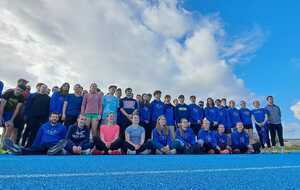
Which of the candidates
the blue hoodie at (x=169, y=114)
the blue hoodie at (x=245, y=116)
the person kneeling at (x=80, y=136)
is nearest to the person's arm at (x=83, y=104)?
the person kneeling at (x=80, y=136)

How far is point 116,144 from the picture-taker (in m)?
8.82

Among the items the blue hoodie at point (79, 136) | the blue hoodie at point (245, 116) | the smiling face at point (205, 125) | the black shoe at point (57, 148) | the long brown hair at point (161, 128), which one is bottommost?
the black shoe at point (57, 148)

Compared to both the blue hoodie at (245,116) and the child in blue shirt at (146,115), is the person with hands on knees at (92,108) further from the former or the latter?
the blue hoodie at (245,116)

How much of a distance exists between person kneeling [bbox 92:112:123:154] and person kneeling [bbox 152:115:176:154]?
1042 millimetres

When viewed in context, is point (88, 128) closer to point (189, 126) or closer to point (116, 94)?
point (116, 94)

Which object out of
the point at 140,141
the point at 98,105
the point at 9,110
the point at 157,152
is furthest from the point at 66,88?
the point at 157,152

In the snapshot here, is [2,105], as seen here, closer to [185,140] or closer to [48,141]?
[48,141]

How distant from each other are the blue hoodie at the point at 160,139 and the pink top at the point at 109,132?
43.6 inches

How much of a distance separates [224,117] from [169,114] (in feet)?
7.35

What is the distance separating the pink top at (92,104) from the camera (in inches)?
357

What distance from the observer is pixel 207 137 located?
1029cm

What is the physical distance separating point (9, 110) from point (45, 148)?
160cm

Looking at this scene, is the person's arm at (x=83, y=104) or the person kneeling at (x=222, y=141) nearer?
the person's arm at (x=83, y=104)

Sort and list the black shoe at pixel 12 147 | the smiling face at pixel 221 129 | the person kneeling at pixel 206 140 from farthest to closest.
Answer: the smiling face at pixel 221 129 < the person kneeling at pixel 206 140 < the black shoe at pixel 12 147
